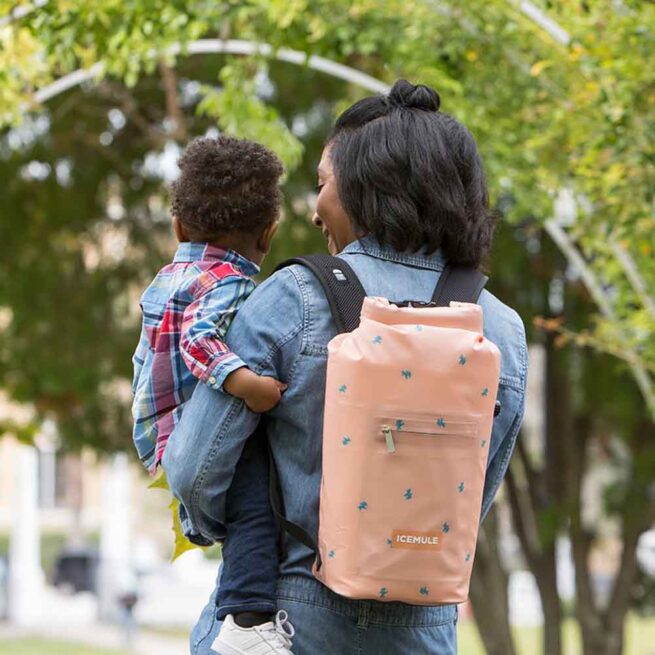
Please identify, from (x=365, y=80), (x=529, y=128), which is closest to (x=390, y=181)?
(x=529, y=128)

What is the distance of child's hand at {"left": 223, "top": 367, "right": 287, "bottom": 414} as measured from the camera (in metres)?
2.12

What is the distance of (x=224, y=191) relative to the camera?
2408 millimetres

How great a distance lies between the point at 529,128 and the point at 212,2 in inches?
65.9

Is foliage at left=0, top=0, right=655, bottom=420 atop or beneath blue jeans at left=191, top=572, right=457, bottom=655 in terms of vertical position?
atop

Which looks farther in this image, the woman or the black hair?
the black hair

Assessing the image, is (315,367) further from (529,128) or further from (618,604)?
(618,604)

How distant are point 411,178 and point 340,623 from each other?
0.70 metres

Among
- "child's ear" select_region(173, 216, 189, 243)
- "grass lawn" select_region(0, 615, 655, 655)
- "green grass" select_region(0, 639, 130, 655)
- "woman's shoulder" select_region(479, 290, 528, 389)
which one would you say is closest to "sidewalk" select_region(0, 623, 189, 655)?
"green grass" select_region(0, 639, 130, 655)

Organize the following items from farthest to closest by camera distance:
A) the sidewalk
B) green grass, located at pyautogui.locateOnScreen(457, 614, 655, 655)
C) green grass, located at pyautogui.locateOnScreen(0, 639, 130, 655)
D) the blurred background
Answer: green grass, located at pyautogui.locateOnScreen(457, 614, 655, 655)
the sidewalk
green grass, located at pyautogui.locateOnScreen(0, 639, 130, 655)
the blurred background

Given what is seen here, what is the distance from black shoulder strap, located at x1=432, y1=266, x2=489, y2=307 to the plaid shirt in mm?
309

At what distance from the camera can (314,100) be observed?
34.4 feet

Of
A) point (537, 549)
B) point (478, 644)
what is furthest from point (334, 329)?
point (478, 644)

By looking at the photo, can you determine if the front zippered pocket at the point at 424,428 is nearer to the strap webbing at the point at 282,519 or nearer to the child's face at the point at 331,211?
the strap webbing at the point at 282,519

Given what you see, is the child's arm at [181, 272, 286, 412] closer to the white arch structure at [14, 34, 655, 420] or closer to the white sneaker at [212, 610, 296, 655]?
the white sneaker at [212, 610, 296, 655]
